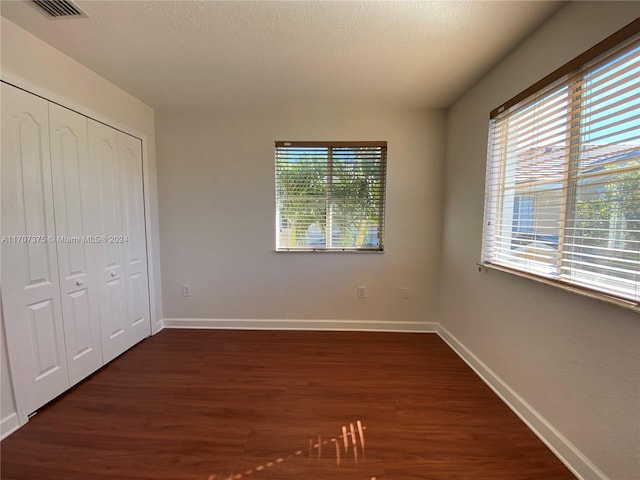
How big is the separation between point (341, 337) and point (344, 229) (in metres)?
1.18

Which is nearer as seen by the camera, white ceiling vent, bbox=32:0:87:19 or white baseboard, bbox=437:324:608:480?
white baseboard, bbox=437:324:608:480

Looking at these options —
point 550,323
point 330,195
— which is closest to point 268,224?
point 330,195

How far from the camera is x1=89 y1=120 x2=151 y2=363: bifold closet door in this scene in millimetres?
2135

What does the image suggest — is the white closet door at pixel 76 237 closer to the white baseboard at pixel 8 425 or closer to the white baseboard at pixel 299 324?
the white baseboard at pixel 8 425

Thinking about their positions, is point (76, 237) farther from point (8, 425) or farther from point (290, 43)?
point (290, 43)

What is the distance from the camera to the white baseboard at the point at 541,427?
1.27 metres

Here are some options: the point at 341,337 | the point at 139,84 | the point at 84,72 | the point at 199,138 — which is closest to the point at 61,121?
the point at 84,72

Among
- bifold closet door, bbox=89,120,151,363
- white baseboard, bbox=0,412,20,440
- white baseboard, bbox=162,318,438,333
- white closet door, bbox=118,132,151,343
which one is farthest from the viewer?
white baseboard, bbox=162,318,438,333

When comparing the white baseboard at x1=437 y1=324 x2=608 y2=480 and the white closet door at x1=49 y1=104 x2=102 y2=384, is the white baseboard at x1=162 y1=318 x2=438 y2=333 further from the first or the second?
the white closet door at x1=49 y1=104 x2=102 y2=384

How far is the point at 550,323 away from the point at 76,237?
3.22m

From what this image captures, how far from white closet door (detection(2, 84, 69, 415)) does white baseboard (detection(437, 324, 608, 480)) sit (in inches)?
124

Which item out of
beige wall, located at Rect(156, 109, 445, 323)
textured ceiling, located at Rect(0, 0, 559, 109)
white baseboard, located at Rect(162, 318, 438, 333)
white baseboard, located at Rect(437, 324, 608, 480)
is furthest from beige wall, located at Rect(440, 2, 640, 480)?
white baseboard, located at Rect(162, 318, 438, 333)

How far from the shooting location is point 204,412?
170 cm

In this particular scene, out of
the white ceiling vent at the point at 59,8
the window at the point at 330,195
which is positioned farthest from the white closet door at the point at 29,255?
the window at the point at 330,195
